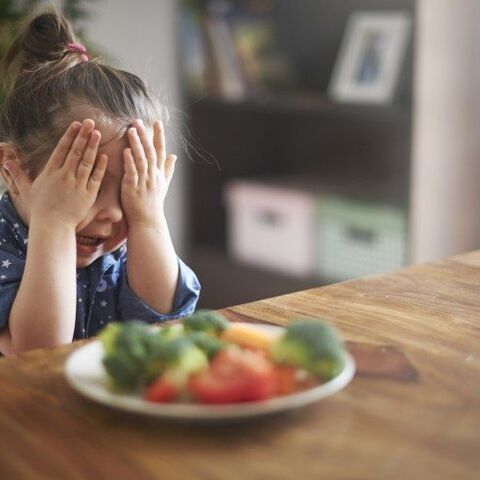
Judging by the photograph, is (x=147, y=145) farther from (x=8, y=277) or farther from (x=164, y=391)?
(x=164, y=391)

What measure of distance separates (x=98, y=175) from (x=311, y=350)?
47cm

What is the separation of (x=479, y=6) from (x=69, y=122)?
5.38ft

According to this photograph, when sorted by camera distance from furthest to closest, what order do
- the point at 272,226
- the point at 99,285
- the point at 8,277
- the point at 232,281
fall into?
1. the point at 232,281
2. the point at 272,226
3. the point at 99,285
4. the point at 8,277

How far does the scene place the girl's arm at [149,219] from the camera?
116cm

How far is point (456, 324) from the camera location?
0.96 m

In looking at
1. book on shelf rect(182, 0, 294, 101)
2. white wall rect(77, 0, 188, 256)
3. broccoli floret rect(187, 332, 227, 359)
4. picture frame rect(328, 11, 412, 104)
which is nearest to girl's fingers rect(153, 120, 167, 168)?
broccoli floret rect(187, 332, 227, 359)

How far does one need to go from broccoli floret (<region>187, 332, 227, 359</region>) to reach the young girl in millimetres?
401

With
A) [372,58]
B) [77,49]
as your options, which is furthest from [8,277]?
[372,58]

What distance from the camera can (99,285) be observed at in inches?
51.1

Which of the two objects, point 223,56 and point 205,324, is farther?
→ point 223,56

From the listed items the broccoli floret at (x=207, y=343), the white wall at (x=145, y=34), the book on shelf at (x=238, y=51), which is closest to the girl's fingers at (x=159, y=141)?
the broccoli floret at (x=207, y=343)

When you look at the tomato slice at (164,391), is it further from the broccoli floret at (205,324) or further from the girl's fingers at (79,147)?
the girl's fingers at (79,147)

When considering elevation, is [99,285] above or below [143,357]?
below

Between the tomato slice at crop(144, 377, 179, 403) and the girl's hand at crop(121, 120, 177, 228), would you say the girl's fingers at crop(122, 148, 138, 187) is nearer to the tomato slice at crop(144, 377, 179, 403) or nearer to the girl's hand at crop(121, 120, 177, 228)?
the girl's hand at crop(121, 120, 177, 228)
